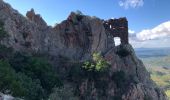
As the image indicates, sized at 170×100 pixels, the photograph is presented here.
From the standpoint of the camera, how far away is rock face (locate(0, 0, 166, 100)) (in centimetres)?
10888

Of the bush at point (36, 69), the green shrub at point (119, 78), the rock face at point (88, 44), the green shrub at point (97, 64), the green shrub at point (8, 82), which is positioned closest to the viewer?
the green shrub at point (8, 82)

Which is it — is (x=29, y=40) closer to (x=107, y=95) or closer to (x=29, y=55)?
→ (x=29, y=55)

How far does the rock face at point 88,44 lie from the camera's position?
357 ft

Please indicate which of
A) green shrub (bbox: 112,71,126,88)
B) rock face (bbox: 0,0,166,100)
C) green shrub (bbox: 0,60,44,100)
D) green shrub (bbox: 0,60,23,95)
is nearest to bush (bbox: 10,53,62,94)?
green shrub (bbox: 0,60,44,100)

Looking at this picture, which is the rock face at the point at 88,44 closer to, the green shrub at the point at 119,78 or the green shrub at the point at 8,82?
the green shrub at the point at 119,78

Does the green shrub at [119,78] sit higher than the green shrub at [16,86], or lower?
lower

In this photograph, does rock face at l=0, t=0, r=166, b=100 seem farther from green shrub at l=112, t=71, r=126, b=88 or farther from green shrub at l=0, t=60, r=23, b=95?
green shrub at l=0, t=60, r=23, b=95

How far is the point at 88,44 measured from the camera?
432ft

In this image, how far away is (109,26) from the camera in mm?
140000

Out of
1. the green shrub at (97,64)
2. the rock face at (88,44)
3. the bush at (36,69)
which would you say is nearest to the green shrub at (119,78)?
the rock face at (88,44)

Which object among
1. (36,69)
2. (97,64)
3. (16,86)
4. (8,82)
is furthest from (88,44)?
(8,82)

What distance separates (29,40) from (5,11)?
1106 cm

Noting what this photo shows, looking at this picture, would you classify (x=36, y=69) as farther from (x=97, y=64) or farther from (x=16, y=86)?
(x=16, y=86)

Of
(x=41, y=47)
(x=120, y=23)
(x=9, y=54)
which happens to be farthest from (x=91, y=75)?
(x=120, y=23)
